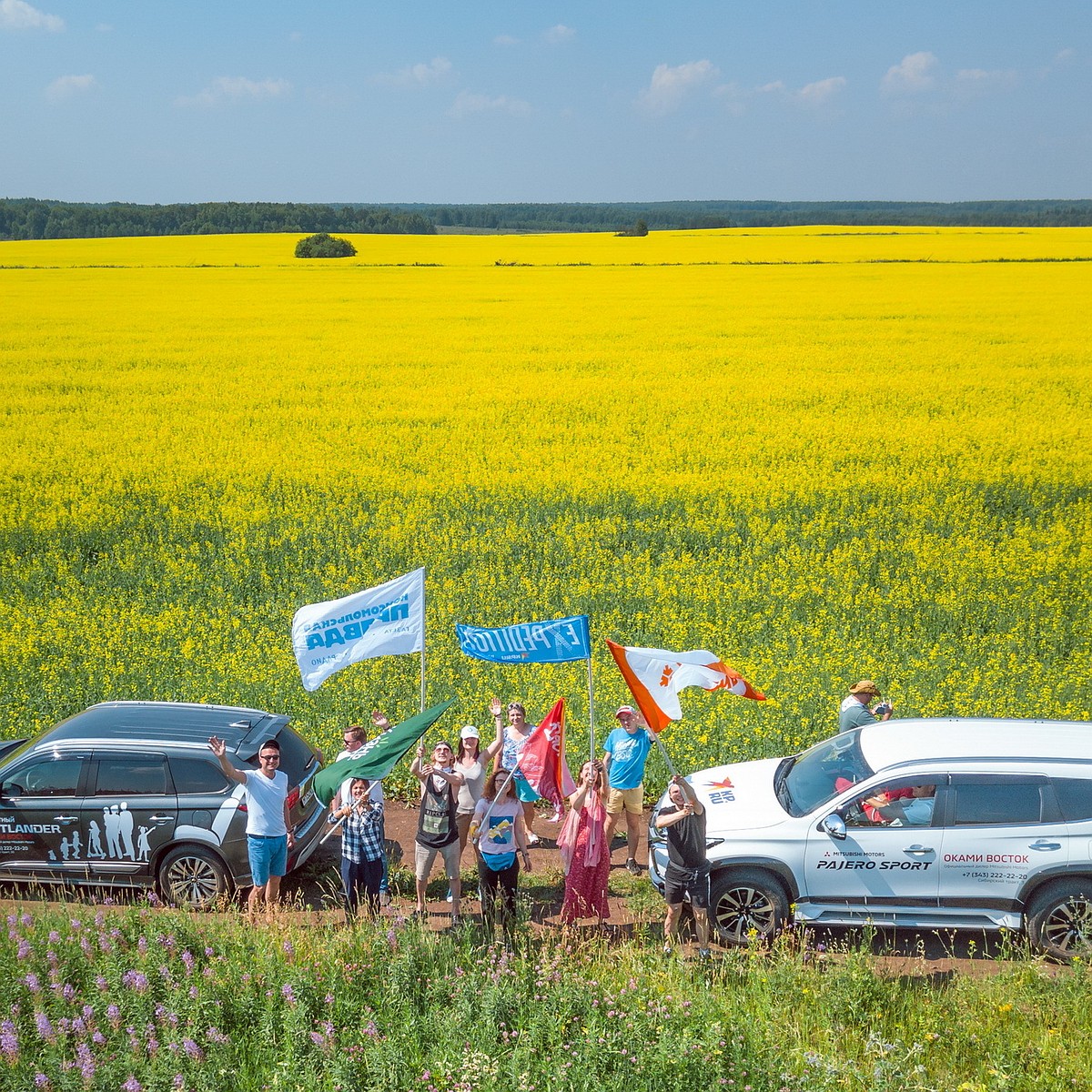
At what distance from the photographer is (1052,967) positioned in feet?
24.3

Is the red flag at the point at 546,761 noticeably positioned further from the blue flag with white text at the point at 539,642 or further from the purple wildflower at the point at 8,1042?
the purple wildflower at the point at 8,1042

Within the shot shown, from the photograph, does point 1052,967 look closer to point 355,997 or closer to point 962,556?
point 355,997

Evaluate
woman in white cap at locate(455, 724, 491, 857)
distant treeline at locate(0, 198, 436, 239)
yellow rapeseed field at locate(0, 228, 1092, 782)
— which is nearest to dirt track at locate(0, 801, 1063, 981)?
woman in white cap at locate(455, 724, 491, 857)

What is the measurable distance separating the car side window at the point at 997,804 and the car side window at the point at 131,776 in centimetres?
617

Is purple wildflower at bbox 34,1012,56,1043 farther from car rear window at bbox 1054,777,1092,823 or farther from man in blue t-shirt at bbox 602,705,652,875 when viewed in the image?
car rear window at bbox 1054,777,1092,823

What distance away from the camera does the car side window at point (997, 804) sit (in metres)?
7.67

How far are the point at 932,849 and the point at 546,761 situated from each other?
3019mm

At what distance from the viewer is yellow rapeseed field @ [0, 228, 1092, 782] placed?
41.7 feet

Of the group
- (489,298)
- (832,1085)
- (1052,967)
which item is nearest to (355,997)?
(832,1085)

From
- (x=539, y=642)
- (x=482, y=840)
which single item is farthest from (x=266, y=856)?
(x=539, y=642)

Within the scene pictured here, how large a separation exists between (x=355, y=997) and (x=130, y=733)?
3.47 meters

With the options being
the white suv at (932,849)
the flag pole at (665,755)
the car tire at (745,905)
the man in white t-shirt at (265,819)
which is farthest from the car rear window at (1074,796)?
the man in white t-shirt at (265,819)

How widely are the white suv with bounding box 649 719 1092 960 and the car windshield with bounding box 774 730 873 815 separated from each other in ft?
0.13

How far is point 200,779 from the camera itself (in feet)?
27.9
